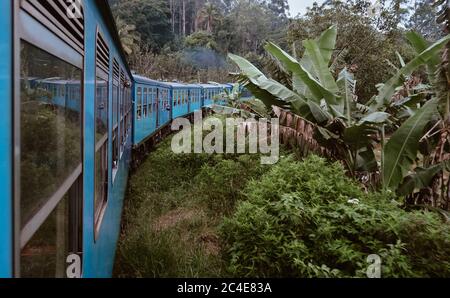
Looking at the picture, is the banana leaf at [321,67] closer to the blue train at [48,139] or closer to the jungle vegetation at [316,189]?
the jungle vegetation at [316,189]

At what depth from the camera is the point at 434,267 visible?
329cm

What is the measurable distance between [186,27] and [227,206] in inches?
2177

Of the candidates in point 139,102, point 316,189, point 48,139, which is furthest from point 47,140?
point 139,102

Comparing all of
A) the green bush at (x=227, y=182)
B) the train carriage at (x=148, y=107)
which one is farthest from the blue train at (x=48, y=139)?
the train carriage at (x=148, y=107)

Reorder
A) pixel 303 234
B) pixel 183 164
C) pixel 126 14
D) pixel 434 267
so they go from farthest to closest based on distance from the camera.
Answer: pixel 126 14 → pixel 183 164 → pixel 303 234 → pixel 434 267

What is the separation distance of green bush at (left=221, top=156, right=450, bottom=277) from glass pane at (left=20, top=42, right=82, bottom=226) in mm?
2243

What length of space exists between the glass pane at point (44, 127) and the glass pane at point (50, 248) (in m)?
0.10

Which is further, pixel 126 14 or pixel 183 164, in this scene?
pixel 126 14

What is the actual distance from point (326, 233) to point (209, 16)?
49124 millimetres

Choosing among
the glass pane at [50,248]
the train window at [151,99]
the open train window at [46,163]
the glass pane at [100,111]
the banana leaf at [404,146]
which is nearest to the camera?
the open train window at [46,163]

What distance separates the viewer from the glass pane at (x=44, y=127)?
3.93ft
